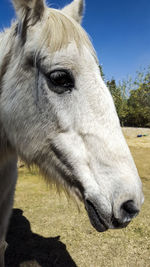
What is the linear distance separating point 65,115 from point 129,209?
846 millimetres

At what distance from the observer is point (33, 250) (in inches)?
135

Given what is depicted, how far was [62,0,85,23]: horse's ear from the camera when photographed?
2.10 metres

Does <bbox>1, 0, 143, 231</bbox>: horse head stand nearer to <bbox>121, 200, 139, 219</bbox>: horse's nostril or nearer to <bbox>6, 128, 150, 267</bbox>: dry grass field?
<bbox>121, 200, 139, 219</bbox>: horse's nostril

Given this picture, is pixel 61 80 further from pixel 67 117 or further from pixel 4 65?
pixel 4 65

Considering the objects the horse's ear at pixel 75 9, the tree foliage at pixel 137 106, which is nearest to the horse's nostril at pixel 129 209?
the horse's ear at pixel 75 9

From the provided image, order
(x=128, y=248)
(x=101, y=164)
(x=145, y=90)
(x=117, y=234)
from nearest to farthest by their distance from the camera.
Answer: (x=101, y=164) → (x=128, y=248) → (x=117, y=234) → (x=145, y=90)

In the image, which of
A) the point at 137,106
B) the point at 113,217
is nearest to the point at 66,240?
the point at 113,217

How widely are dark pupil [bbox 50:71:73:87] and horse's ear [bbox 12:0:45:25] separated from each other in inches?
22.8

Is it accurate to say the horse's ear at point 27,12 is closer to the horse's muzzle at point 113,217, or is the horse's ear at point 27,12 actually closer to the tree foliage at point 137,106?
the horse's muzzle at point 113,217

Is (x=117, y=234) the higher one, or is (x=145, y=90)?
(x=145, y=90)

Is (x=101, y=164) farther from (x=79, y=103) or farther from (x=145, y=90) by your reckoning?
(x=145, y=90)

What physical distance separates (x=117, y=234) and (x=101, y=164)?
10.7 ft

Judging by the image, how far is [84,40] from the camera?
1611 millimetres

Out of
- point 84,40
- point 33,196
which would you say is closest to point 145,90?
point 33,196
